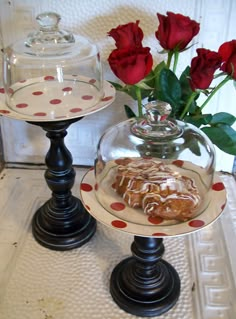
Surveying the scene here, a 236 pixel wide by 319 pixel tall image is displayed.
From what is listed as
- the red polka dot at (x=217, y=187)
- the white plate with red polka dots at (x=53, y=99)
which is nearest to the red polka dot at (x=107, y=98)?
the white plate with red polka dots at (x=53, y=99)

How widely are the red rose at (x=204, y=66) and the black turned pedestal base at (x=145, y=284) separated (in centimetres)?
25

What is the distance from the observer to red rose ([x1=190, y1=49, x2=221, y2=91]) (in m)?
0.58

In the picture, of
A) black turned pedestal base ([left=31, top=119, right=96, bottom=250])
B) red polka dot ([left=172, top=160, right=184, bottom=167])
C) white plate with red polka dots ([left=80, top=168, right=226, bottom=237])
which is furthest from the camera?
black turned pedestal base ([left=31, top=119, right=96, bottom=250])

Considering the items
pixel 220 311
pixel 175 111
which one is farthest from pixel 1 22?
pixel 220 311

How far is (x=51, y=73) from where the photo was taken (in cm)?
75

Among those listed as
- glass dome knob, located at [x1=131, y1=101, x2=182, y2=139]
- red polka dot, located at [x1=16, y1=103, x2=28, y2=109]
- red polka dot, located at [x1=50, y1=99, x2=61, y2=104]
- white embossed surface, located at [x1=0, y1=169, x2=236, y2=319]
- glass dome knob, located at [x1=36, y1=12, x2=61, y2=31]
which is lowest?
white embossed surface, located at [x1=0, y1=169, x2=236, y2=319]

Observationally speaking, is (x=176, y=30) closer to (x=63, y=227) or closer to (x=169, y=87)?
(x=169, y=87)

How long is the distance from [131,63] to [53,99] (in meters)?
0.17

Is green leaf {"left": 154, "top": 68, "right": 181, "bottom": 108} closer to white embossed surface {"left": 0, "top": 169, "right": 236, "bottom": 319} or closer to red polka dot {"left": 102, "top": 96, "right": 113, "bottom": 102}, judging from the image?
red polka dot {"left": 102, "top": 96, "right": 113, "bottom": 102}

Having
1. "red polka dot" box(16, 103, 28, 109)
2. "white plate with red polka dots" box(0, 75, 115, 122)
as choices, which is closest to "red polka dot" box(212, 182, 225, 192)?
"white plate with red polka dots" box(0, 75, 115, 122)

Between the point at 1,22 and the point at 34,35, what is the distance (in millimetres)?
159

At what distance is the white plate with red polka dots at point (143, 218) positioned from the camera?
49cm

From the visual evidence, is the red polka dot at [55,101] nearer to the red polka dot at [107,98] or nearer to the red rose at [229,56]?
the red polka dot at [107,98]

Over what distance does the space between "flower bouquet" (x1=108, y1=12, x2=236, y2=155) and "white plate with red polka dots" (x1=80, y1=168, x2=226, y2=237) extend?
6.2 inches
